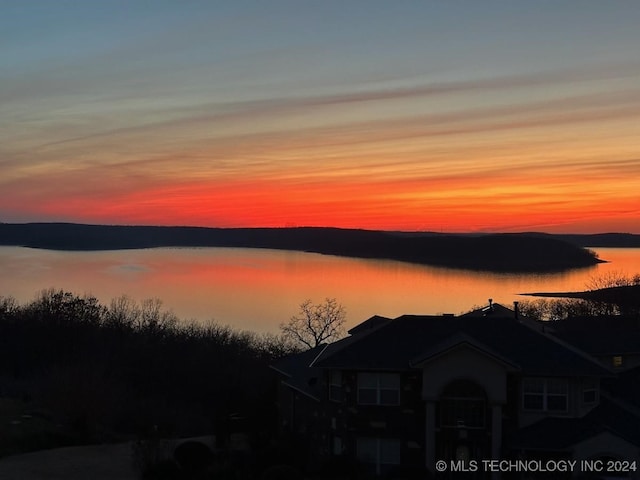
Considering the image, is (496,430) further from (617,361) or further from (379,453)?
(617,361)

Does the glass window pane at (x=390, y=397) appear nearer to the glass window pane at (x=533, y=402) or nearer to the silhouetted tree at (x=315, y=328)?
the glass window pane at (x=533, y=402)

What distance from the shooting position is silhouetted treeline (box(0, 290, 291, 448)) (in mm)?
31500

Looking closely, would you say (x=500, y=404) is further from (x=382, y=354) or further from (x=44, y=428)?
(x=44, y=428)

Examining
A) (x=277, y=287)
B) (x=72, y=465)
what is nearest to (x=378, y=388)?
(x=72, y=465)

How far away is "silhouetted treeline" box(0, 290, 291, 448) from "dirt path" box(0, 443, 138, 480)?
1.80 m

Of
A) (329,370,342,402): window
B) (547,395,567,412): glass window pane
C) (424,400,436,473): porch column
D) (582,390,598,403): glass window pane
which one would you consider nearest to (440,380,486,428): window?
(424,400,436,473): porch column

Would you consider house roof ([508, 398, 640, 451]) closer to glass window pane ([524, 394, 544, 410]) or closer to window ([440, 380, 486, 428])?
glass window pane ([524, 394, 544, 410])

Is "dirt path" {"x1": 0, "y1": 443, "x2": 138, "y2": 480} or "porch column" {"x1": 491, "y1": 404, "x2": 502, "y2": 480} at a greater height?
"porch column" {"x1": 491, "y1": 404, "x2": 502, "y2": 480}

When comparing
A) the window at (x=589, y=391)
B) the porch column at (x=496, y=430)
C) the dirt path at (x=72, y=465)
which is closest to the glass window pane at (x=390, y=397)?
the porch column at (x=496, y=430)

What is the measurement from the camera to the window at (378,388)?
2264cm

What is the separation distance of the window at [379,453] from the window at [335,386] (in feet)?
4.86

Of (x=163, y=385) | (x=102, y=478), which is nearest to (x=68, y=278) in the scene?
(x=163, y=385)

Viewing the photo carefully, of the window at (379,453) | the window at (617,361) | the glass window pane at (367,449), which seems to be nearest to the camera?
the window at (379,453)

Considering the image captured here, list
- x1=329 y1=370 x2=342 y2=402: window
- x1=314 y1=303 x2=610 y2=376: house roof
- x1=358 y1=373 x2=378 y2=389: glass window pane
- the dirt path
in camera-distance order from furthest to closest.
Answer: the dirt path < x1=329 y1=370 x2=342 y2=402: window < x1=358 y1=373 x2=378 y2=389: glass window pane < x1=314 y1=303 x2=610 y2=376: house roof
